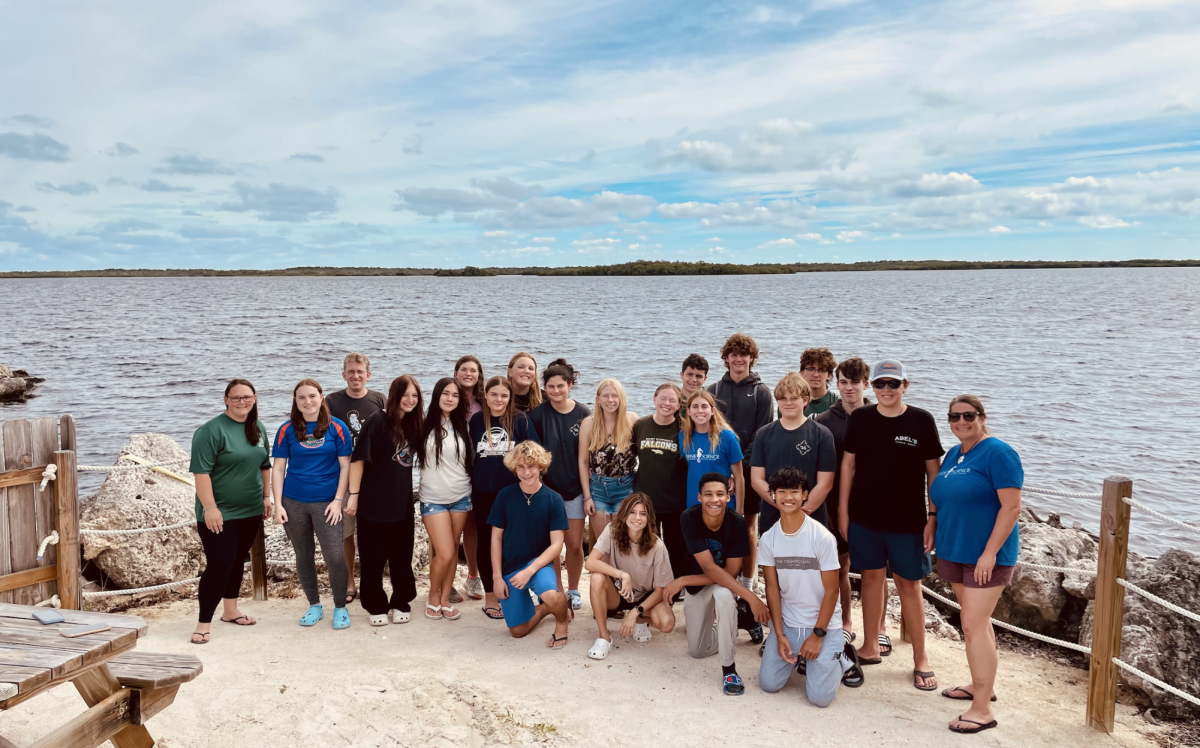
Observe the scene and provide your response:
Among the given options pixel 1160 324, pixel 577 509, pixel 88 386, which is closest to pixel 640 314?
pixel 1160 324

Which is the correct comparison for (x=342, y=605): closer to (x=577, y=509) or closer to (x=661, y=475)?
(x=577, y=509)

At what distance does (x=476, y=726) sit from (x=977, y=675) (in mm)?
2931

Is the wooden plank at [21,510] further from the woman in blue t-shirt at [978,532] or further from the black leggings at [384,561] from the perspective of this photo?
the woman in blue t-shirt at [978,532]

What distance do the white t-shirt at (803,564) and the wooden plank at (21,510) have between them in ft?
17.0

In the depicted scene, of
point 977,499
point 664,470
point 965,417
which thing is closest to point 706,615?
point 664,470

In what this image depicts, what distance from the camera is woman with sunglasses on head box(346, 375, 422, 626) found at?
589 cm

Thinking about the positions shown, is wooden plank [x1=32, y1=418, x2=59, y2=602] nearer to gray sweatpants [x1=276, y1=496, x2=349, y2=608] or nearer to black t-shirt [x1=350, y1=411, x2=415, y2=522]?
gray sweatpants [x1=276, y1=496, x2=349, y2=608]

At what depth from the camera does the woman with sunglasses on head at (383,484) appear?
589 centimetres

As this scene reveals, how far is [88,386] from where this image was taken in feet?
78.6

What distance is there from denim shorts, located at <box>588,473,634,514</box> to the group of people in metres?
0.01

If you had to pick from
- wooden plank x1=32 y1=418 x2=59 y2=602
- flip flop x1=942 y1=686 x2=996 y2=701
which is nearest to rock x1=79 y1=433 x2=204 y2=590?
wooden plank x1=32 y1=418 x2=59 y2=602

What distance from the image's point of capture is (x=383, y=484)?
233 inches

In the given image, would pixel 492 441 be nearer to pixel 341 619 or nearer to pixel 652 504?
pixel 652 504

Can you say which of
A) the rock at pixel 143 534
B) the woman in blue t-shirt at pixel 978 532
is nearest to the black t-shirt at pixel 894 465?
the woman in blue t-shirt at pixel 978 532
